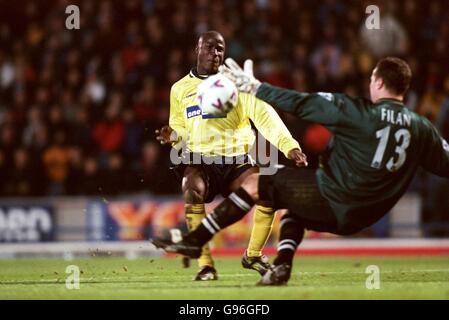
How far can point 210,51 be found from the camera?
9125 mm

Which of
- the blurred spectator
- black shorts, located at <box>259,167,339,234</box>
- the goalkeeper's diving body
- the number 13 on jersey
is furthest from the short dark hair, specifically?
the blurred spectator

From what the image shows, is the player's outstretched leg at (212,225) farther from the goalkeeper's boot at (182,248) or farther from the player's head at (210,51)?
the player's head at (210,51)

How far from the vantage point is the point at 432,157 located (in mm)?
7824

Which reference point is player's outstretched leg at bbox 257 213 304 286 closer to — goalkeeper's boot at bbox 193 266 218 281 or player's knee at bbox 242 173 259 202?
player's knee at bbox 242 173 259 202

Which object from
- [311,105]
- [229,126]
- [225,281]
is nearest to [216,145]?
[229,126]

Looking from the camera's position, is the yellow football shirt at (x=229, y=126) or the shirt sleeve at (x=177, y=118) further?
the shirt sleeve at (x=177, y=118)

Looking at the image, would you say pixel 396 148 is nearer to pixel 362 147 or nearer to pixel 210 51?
pixel 362 147

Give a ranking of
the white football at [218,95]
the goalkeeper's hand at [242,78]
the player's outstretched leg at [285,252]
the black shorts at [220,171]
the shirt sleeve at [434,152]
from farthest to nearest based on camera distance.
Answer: the black shorts at [220,171] < the white football at [218,95] < the player's outstretched leg at [285,252] < the shirt sleeve at [434,152] < the goalkeeper's hand at [242,78]

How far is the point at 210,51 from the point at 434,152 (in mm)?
2428

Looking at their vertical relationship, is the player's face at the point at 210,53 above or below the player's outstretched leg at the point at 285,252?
above

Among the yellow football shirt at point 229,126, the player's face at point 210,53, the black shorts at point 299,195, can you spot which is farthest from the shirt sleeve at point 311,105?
the player's face at point 210,53

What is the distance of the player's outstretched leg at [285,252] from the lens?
309 inches

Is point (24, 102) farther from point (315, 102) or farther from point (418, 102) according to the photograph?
point (315, 102)
